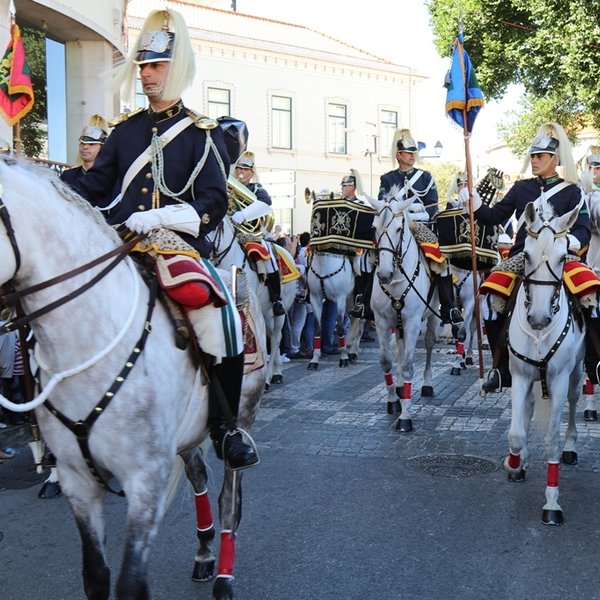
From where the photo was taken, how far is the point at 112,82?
424 cm

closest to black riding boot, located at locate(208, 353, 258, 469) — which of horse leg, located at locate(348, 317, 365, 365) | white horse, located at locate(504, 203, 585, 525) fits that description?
white horse, located at locate(504, 203, 585, 525)

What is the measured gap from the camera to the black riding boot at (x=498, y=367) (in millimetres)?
6912

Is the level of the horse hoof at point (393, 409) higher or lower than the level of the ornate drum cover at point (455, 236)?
lower

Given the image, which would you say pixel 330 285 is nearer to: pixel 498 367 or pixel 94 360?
pixel 498 367

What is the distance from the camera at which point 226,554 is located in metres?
4.54

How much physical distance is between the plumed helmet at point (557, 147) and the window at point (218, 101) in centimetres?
3006

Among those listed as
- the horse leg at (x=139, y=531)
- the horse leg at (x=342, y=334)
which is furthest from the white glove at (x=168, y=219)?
the horse leg at (x=342, y=334)

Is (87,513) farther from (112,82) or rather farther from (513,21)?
(513,21)

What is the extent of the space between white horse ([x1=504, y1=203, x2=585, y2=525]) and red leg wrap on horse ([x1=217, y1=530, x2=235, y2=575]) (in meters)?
2.46

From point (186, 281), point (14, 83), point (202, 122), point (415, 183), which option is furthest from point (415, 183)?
point (186, 281)

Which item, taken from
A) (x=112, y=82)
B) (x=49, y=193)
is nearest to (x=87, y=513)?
(x=49, y=193)

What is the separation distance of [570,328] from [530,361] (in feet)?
1.34

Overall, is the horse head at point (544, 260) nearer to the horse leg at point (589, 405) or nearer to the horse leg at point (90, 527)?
the horse leg at point (589, 405)

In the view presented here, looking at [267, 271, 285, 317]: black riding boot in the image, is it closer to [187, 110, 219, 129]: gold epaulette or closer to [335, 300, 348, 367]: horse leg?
[335, 300, 348, 367]: horse leg
